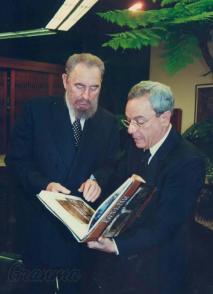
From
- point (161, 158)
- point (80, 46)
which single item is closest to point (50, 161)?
point (161, 158)

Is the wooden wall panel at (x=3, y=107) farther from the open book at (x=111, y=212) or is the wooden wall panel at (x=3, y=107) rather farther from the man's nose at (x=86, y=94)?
the open book at (x=111, y=212)

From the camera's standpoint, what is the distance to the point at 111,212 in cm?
125

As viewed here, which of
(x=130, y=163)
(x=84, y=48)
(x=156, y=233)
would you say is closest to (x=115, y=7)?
(x=84, y=48)

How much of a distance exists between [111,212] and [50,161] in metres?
0.91

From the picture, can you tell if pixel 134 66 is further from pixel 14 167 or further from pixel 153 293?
pixel 153 293

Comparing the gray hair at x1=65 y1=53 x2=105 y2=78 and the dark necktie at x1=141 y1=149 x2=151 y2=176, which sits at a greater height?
the gray hair at x1=65 y1=53 x2=105 y2=78

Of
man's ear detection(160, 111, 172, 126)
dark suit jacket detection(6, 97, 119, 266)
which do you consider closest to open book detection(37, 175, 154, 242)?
man's ear detection(160, 111, 172, 126)

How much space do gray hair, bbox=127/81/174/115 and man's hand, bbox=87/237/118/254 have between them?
0.62 meters

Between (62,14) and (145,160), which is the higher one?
(62,14)

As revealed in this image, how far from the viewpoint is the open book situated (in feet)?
4.09

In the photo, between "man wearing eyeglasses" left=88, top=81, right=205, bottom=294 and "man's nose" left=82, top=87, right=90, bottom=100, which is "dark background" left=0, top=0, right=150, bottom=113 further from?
"man wearing eyeglasses" left=88, top=81, right=205, bottom=294

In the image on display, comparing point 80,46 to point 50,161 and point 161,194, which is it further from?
point 161,194

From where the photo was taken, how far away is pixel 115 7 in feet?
16.4

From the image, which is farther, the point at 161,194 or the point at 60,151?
the point at 60,151
